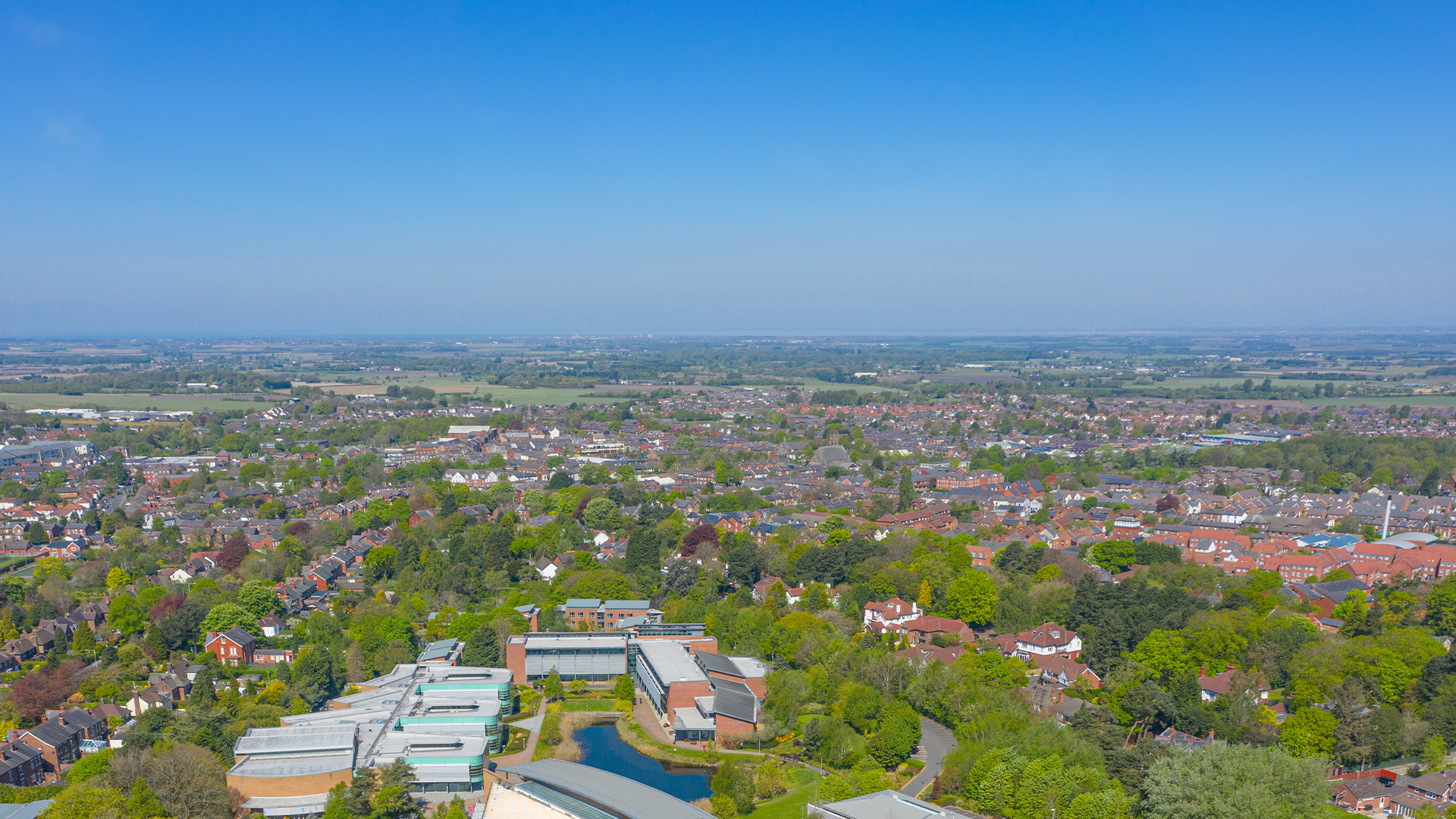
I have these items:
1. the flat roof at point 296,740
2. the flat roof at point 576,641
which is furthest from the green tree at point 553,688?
the flat roof at point 296,740

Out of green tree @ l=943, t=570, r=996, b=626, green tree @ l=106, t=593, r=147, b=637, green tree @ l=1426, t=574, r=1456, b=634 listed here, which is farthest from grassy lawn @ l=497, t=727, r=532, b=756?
green tree @ l=1426, t=574, r=1456, b=634

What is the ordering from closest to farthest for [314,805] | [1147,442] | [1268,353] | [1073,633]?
[314,805], [1073,633], [1147,442], [1268,353]

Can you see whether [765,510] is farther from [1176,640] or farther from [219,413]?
[219,413]

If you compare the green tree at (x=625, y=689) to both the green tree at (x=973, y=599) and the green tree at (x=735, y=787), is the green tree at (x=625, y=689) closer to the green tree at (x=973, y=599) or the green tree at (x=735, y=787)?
the green tree at (x=735, y=787)

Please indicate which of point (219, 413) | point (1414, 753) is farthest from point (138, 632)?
point (219, 413)

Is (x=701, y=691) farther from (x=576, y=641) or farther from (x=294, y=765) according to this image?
(x=294, y=765)

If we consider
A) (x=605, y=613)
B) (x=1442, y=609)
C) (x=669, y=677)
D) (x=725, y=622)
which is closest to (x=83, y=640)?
(x=605, y=613)
